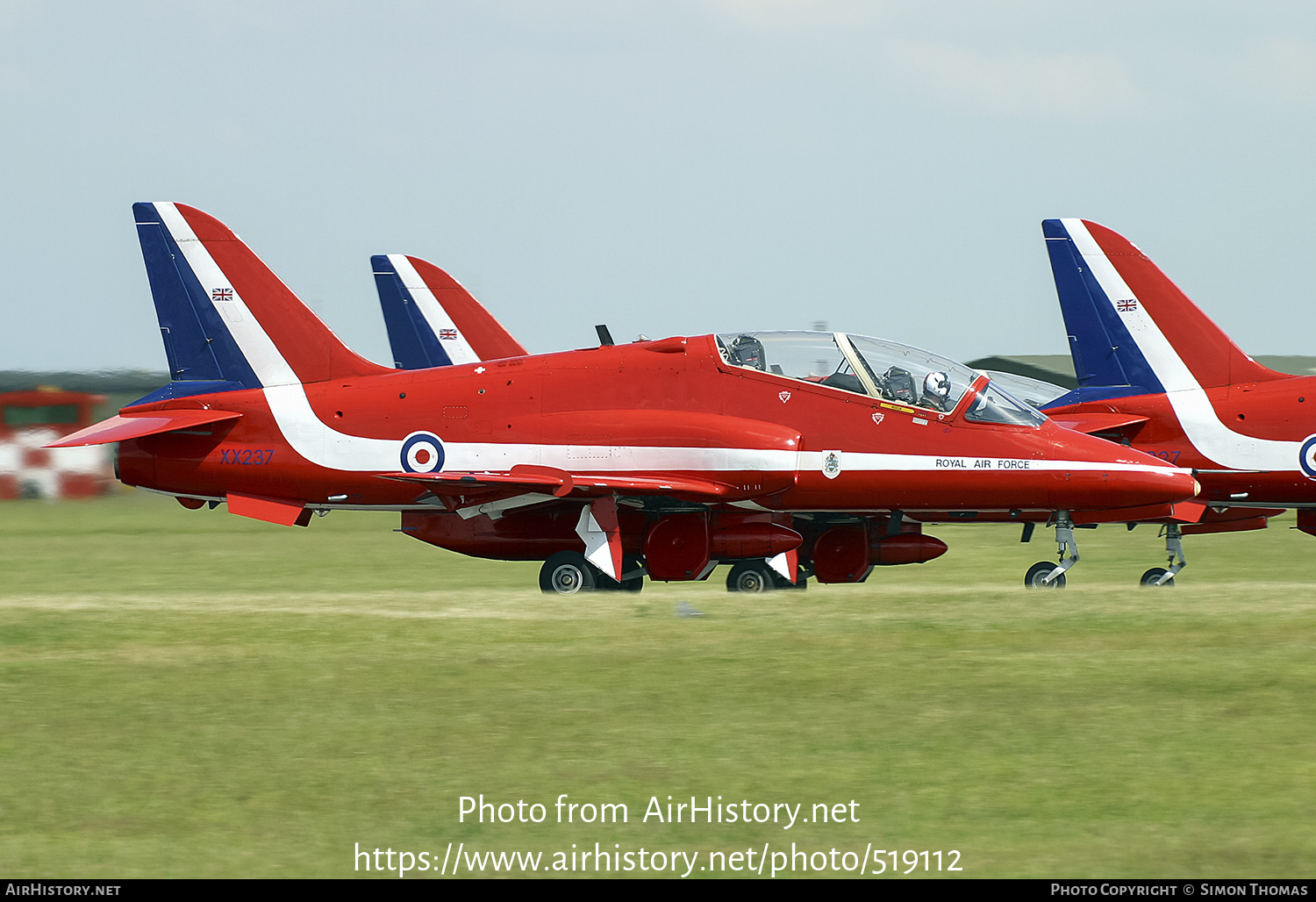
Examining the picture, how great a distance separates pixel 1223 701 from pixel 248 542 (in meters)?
19.6

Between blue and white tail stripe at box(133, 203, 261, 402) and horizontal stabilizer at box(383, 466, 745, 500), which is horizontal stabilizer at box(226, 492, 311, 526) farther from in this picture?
horizontal stabilizer at box(383, 466, 745, 500)

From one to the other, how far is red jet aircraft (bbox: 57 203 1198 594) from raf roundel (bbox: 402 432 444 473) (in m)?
0.02

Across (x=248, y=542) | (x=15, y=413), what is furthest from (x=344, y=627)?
(x=15, y=413)

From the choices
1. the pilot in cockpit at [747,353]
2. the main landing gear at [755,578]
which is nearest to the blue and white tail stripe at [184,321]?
the pilot in cockpit at [747,353]

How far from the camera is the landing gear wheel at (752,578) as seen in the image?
16.8 metres

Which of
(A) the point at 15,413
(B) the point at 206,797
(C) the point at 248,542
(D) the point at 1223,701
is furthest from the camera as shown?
(A) the point at 15,413

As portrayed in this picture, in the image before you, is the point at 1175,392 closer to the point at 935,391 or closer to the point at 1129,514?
the point at 1129,514

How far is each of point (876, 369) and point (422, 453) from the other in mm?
5040

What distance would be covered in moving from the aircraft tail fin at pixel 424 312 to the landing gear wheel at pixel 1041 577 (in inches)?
467

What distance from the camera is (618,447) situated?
16.7m

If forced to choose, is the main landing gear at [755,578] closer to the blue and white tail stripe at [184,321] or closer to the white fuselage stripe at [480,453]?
the white fuselage stripe at [480,453]

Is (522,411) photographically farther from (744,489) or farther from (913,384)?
(913,384)

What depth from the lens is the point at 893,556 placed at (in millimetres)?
17703
